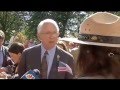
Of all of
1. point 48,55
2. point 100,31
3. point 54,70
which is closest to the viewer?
point 100,31

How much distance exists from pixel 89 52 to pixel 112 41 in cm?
13

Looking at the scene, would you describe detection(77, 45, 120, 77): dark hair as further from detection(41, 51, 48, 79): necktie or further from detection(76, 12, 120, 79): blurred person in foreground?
detection(41, 51, 48, 79): necktie

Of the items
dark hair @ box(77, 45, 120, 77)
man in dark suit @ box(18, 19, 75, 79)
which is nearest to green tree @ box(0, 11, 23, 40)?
man in dark suit @ box(18, 19, 75, 79)

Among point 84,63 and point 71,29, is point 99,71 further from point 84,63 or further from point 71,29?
point 71,29

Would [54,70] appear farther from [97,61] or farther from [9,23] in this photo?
[9,23]

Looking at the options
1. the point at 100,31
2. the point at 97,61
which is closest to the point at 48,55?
the point at 100,31

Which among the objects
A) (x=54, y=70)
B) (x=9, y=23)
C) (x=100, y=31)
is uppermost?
(x=100, y=31)

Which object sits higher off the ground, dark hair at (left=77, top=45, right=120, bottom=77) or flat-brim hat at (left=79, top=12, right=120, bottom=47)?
flat-brim hat at (left=79, top=12, right=120, bottom=47)

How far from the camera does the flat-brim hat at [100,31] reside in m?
1.57

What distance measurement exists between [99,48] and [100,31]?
121mm

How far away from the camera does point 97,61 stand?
1.49 meters

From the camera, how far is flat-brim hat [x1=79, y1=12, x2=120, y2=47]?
157cm
